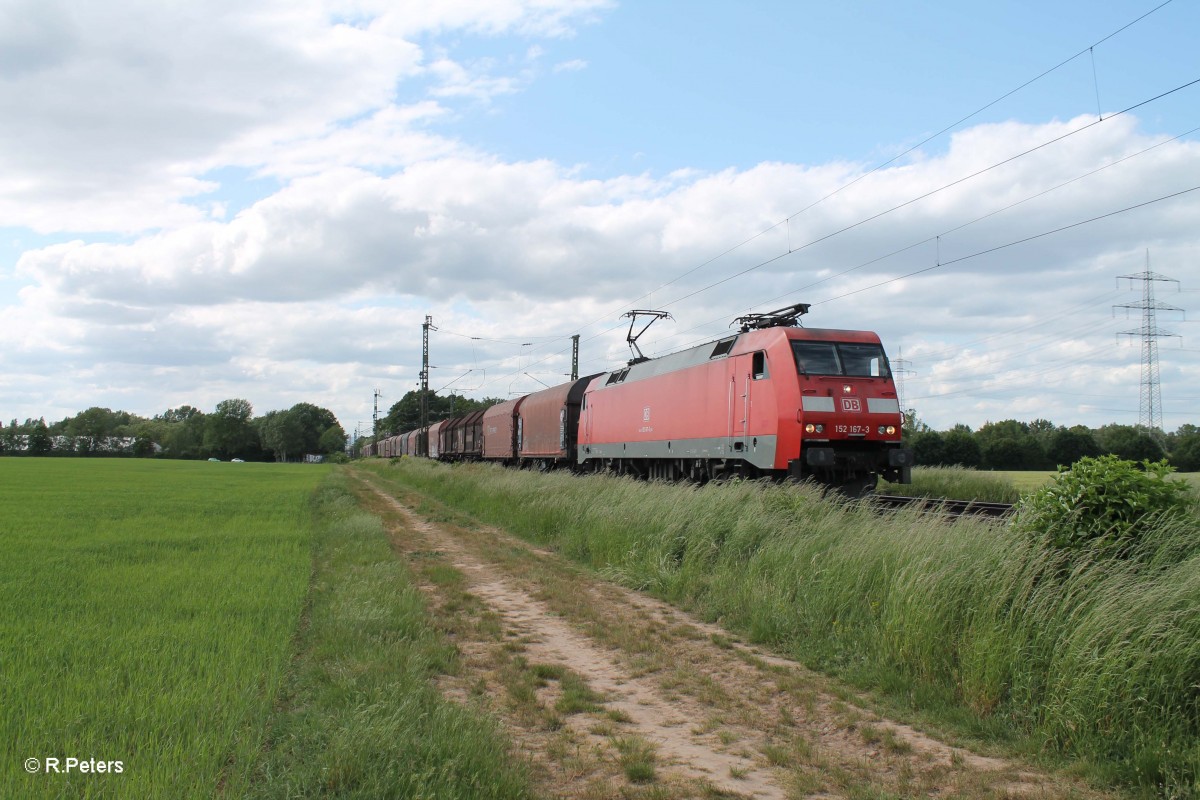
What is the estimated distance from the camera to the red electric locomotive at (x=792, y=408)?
50.0ft

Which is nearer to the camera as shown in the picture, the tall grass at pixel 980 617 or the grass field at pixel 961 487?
the tall grass at pixel 980 617

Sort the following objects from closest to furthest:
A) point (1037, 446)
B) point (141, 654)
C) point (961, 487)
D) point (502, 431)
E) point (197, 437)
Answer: point (141, 654) < point (961, 487) < point (502, 431) < point (1037, 446) < point (197, 437)

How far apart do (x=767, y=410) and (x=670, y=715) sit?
1055 centimetres

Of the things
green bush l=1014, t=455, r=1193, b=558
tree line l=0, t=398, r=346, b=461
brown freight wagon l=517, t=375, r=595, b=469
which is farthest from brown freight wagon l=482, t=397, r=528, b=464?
tree line l=0, t=398, r=346, b=461

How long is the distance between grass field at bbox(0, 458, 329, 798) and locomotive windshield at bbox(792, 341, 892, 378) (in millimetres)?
9507

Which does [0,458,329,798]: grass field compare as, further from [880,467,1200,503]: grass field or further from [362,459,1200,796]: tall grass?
[880,467,1200,503]: grass field

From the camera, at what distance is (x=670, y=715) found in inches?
230

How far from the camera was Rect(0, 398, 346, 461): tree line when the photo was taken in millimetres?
124312

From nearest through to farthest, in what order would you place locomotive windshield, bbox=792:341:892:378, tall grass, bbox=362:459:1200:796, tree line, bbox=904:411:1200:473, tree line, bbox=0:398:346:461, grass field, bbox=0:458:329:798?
grass field, bbox=0:458:329:798, tall grass, bbox=362:459:1200:796, locomotive windshield, bbox=792:341:892:378, tree line, bbox=904:411:1200:473, tree line, bbox=0:398:346:461

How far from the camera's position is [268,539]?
15.4 metres

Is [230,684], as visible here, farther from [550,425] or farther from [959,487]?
[550,425]

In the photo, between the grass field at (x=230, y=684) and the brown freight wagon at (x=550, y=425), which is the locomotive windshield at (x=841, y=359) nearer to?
the grass field at (x=230, y=684)

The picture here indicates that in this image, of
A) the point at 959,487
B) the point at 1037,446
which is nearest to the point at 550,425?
the point at 959,487

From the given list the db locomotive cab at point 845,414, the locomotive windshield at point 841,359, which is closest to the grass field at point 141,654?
the db locomotive cab at point 845,414
